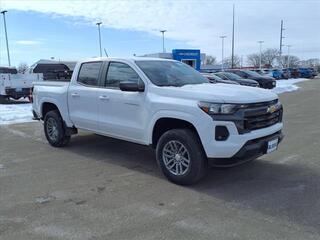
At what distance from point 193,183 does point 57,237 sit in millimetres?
→ 2245

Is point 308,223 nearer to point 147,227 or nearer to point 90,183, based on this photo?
point 147,227

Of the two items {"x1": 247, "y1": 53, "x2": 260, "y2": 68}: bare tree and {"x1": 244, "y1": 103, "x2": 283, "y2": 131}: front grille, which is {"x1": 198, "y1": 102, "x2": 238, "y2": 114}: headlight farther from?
{"x1": 247, "y1": 53, "x2": 260, "y2": 68}: bare tree

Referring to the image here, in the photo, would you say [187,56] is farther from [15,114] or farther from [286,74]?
[286,74]

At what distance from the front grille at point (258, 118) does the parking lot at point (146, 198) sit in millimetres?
864

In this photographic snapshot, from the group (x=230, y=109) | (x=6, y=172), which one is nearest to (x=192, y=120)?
(x=230, y=109)

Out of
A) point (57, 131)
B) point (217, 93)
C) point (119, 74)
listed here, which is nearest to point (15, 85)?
point (57, 131)

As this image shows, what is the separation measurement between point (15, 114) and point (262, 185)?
11107mm

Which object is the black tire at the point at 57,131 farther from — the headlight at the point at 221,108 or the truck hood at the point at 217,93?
the headlight at the point at 221,108

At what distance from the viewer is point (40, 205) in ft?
17.0

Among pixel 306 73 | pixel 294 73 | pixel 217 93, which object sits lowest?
pixel 306 73

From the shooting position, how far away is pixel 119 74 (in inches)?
276

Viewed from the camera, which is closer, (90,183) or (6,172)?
(90,183)

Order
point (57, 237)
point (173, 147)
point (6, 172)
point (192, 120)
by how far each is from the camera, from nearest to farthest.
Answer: point (57, 237) < point (192, 120) < point (173, 147) < point (6, 172)

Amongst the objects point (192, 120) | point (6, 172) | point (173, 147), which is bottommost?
point (6, 172)
